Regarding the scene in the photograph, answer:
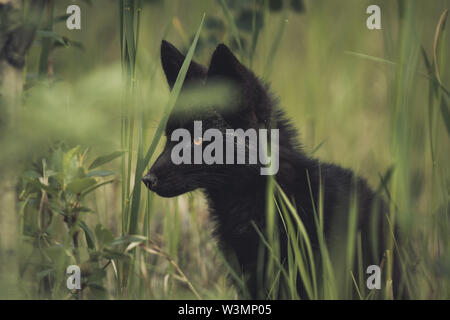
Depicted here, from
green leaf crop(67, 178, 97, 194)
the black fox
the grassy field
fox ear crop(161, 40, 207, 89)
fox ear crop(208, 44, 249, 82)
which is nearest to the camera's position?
the grassy field

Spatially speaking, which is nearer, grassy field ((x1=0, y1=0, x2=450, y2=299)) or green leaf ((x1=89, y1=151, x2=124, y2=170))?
grassy field ((x1=0, y1=0, x2=450, y2=299))

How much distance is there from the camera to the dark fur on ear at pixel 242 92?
2.16 metres

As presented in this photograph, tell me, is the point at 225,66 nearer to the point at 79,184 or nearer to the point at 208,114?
the point at 208,114

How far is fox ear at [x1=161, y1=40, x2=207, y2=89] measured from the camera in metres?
2.45

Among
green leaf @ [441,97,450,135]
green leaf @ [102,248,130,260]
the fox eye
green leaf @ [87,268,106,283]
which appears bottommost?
green leaf @ [87,268,106,283]

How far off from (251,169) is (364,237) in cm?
61

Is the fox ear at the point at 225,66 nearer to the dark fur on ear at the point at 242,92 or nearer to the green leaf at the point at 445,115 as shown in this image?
the dark fur on ear at the point at 242,92

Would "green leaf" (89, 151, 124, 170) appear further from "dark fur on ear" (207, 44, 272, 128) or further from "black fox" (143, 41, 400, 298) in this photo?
"dark fur on ear" (207, 44, 272, 128)

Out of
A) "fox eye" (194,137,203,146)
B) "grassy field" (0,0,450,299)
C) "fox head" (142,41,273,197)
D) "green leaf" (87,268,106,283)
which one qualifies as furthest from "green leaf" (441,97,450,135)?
"green leaf" (87,268,106,283)

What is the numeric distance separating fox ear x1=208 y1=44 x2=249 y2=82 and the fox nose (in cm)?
49

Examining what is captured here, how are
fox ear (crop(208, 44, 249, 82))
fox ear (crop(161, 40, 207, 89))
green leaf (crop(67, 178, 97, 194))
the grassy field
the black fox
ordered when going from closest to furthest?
the grassy field
green leaf (crop(67, 178, 97, 194))
fox ear (crop(208, 44, 249, 82))
the black fox
fox ear (crop(161, 40, 207, 89))

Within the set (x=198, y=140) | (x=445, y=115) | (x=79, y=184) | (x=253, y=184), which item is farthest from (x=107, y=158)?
(x=445, y=115)

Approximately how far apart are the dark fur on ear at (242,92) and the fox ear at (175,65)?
268mm
